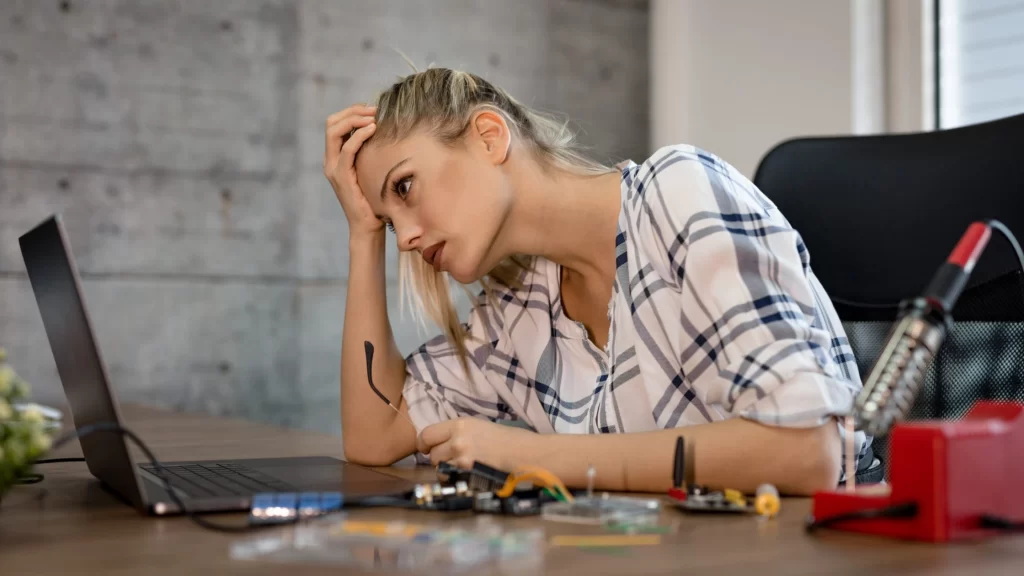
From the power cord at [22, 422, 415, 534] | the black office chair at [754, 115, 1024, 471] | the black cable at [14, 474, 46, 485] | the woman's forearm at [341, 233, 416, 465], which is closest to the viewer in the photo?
the power cord at [22, 422, 415, 534]

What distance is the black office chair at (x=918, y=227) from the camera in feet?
4.19

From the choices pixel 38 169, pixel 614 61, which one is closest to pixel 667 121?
pixel 614 61

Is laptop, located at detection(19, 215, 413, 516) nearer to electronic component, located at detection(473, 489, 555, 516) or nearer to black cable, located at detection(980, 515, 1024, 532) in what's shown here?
electronic component, located at detection(473, 489, 555, 516)

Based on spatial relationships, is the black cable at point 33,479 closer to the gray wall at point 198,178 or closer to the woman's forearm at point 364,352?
the woman's forearm at point 364,352

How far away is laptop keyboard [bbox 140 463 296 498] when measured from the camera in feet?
2.93

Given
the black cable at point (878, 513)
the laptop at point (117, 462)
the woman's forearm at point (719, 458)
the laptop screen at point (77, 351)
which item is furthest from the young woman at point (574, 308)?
the laptop screen at point (77, 351)

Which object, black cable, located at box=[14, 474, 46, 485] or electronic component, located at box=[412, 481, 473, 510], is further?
black cable, located at box=[14, 474, 46, 485]

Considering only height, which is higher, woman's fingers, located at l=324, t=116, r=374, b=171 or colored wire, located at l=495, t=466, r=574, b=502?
woman's fingers, located at l=324, t=116, r=374, b=171

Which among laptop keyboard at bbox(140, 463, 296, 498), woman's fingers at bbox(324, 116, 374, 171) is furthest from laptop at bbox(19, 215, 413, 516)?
woman's fingers at bbox(324, 116, 374, 171)

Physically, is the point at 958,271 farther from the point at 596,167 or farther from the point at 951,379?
the point at 596,167

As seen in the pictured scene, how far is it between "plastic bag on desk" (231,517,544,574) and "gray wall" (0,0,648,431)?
2331 mm

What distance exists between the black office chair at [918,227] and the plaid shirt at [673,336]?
0.68 ft

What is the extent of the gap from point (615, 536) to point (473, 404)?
83 cm

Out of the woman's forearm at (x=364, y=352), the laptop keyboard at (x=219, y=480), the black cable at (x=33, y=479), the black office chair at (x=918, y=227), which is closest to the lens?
the laptop keyboard at (x=219, y=480)
